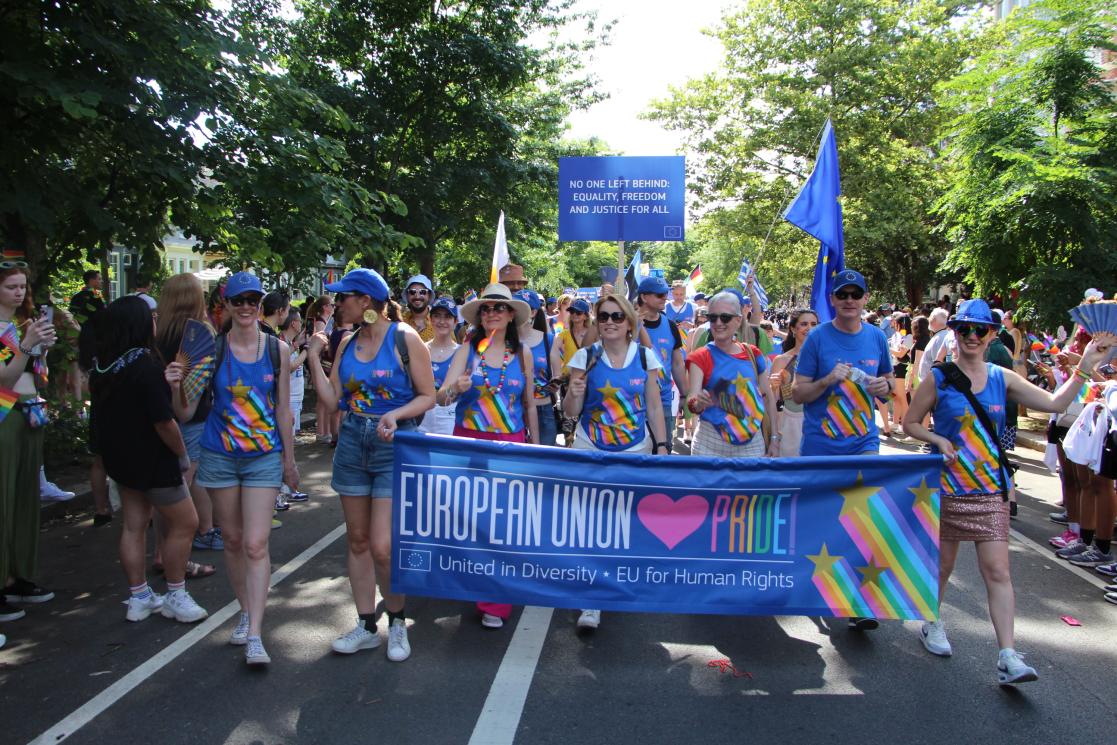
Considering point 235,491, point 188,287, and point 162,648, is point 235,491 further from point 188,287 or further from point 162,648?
point 188,287

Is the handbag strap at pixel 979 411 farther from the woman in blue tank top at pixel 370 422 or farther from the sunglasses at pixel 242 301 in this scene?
the sunglasses at pixel 242 301

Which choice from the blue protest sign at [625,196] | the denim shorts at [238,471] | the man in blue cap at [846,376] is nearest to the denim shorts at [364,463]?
the denim shorts at [238,471]

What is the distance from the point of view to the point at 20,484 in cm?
525

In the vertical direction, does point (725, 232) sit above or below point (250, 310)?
above

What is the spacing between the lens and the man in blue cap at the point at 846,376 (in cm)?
489

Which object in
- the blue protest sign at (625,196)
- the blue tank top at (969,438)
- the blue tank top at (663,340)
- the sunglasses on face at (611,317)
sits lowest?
the blue tank top at (969,438)

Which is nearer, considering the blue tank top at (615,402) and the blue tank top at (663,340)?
the blue tank top at (615,402)

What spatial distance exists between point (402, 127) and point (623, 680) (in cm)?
1676

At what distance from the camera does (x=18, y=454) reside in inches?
205

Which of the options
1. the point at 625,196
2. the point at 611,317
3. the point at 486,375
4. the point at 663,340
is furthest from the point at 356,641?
the point at 625,196

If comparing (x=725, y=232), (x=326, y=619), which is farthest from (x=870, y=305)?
(x=326, y=619)

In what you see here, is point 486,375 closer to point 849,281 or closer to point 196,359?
point 196,359

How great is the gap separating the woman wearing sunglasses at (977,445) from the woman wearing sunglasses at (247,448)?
3467 millimetres

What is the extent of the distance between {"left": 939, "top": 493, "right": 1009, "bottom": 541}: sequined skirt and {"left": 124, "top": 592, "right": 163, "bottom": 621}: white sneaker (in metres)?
4.55
